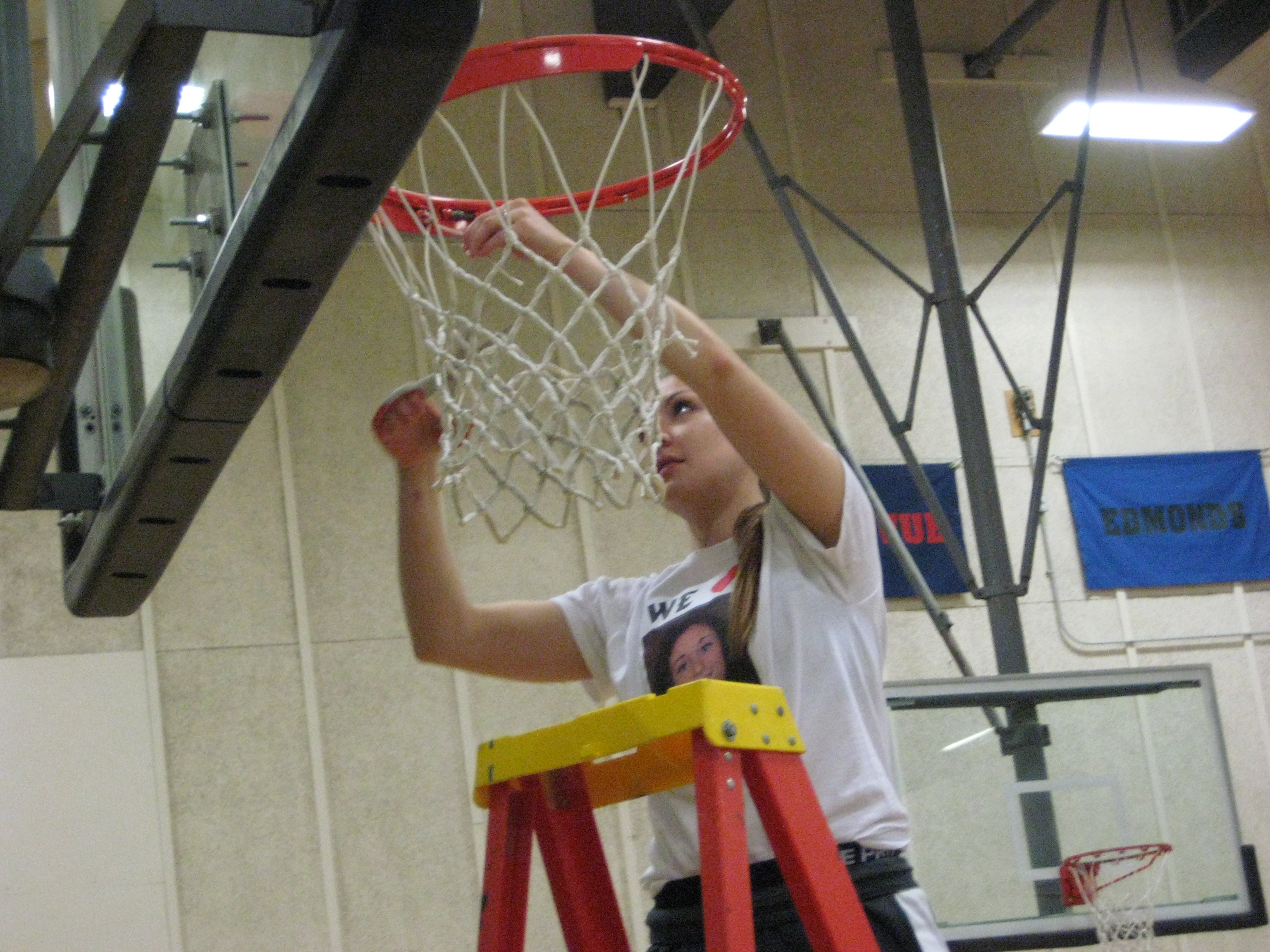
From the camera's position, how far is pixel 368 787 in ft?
16.6

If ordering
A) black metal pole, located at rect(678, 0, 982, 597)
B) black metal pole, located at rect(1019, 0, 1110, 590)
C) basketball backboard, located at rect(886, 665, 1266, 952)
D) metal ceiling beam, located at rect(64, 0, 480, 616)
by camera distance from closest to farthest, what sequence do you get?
metal ceiling beam, located at rect(64, 0, 480, 616) → basketball backboard, located at rect(886, 665, 1266, 952) → black metal pole, located at rect(1019, 0, 1110, 590) → black metal pole, located at rect(678, 0, 982, 597)

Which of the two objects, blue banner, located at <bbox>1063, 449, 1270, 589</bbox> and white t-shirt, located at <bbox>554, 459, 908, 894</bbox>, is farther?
blue banner, located at <bbox>1063, 449, 1270, 589</bbox>

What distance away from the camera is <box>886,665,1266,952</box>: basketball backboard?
13.2 feet

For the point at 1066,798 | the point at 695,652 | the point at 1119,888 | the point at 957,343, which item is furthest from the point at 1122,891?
the point at 695,652

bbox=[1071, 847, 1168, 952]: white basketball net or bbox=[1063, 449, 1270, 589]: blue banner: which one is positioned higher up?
bbox=[1063, 449, 1270, 589]: blue banner

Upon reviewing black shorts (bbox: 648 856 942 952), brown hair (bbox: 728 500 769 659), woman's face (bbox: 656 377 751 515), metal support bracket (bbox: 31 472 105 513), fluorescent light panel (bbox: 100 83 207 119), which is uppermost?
fluorescent light panel (bbox: 100 83 207 119)

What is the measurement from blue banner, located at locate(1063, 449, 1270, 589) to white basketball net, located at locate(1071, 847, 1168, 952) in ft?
6.87

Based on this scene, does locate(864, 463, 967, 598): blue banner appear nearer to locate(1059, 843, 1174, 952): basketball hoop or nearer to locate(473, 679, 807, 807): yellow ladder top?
locate(1059, 843, 1174, 952): basketball hoop

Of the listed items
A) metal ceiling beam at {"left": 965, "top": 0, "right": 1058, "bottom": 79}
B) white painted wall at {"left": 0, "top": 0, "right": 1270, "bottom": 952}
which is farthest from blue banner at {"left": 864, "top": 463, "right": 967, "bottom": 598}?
metal ceiling beam at {"left": 965, "top": 0, "right": 1058, "bottom": 79}

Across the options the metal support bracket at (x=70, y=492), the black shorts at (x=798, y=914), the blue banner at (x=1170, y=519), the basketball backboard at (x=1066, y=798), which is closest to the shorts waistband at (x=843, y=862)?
the black shorts at (x=798, y=914)

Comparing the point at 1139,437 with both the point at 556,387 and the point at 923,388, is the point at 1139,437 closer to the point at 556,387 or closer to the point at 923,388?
the point at 923,388

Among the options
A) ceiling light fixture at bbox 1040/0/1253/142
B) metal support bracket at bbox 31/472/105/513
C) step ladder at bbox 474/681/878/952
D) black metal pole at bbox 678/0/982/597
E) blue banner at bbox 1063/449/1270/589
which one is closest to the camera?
step ladder at bbox 474/681/878/952

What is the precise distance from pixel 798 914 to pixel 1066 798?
2.72 meters

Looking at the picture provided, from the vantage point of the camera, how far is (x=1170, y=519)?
6.27 metres
